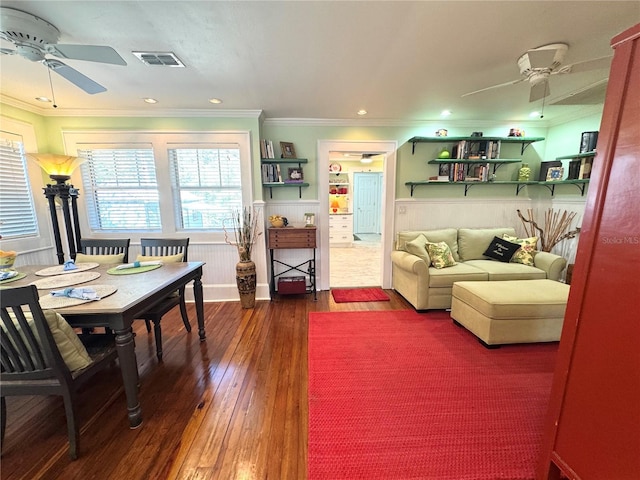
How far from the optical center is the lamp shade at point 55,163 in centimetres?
252

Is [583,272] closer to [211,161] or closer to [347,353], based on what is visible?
[347,353]

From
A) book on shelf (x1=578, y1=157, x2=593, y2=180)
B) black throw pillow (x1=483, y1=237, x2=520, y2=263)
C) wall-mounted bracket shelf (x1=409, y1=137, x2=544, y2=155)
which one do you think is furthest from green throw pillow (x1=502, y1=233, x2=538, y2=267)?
wall-mounted bracket shelf (x1=409, y1=137, x2=544, y2=155)

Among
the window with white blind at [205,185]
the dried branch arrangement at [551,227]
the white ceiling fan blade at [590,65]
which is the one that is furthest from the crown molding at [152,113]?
the dried branch arrangement at [551,227]

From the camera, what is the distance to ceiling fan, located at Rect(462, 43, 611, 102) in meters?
1.79

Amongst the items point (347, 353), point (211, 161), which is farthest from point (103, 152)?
point (347, 353)

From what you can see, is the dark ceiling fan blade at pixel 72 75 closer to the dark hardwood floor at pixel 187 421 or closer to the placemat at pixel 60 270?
the placemat at pixel 60 270

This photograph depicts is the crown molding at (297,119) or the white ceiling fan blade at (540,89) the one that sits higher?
the crown molding at (297,119)

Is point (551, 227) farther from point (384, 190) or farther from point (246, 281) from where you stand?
point (246, 281)

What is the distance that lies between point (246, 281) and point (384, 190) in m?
2.31

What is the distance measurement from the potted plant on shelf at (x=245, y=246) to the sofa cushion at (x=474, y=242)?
9.17 feet

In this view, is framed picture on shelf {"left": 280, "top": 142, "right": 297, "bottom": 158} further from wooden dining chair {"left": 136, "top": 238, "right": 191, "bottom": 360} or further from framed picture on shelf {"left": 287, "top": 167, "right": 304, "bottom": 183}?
wooden dining chair {"left": 136, "top": 238, "right": 191, "bottom": 360}

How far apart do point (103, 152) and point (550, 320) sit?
514cm

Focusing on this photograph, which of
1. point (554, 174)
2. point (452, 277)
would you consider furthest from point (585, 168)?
point (452, 277)

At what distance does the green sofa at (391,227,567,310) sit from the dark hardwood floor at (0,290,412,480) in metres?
1.48
